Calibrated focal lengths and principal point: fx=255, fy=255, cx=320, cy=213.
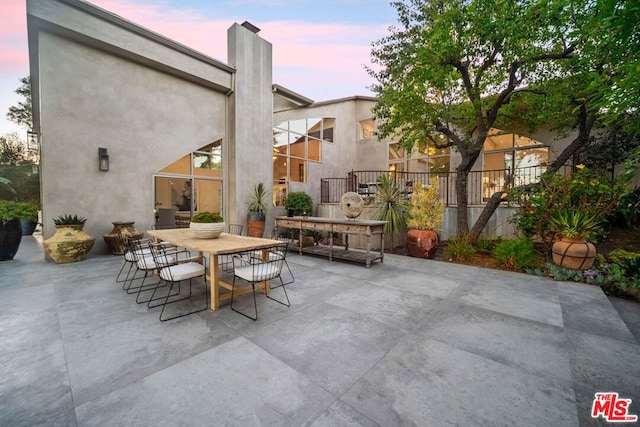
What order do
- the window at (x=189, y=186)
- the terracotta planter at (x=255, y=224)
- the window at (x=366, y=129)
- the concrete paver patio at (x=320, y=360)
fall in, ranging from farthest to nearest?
the window at (x=366, y=129) < the terracotta planter at (x=255, y=224) < the window at (x=189, y=186) < the concrete paver patio at (x=320, y=360)

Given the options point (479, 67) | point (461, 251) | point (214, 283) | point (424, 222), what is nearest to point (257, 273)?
point (214, 283)

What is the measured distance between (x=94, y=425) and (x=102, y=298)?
8.27 feet

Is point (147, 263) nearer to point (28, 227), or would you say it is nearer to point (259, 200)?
point (259, 200)

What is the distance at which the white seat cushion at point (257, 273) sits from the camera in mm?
2904

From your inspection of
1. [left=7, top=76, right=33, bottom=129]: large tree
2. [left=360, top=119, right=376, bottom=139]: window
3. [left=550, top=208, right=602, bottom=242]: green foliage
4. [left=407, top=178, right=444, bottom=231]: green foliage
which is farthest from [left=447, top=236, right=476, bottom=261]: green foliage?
[left=7, top=76, right=33, bottom=129]: large tree

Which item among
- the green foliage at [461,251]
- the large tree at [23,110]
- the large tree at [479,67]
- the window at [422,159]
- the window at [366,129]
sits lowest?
the green foliage at [461,251]

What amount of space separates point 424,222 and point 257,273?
4.85 metres

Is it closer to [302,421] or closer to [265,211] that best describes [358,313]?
[302,421]

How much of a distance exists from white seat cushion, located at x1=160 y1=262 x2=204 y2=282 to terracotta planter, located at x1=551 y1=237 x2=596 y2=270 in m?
6.07

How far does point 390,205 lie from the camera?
6.73 meters

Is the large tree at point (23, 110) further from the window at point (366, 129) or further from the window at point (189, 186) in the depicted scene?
the window at point (366, 129)

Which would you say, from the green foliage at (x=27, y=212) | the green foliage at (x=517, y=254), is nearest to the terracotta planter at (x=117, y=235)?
the green foliage at (x=27, y=212)

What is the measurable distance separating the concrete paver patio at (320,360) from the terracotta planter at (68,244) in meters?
1.77

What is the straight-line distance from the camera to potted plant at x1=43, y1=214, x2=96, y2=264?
5098 millimetres
